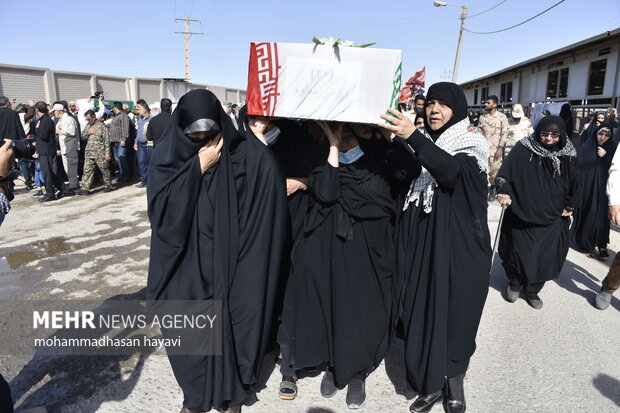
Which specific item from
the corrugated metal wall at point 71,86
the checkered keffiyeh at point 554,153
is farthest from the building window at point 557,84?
the corrugated metal wall at point 71,86

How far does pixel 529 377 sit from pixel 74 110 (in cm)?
1261

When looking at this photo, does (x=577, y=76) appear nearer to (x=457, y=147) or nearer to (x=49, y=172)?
(x=457, y=147)

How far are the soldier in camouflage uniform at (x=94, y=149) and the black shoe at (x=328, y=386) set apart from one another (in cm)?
750

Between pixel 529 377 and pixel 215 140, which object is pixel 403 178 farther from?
pixel 529 377

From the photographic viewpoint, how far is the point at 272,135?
2.72 m

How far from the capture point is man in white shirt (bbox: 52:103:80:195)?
8.35 m

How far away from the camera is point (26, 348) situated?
3125mm

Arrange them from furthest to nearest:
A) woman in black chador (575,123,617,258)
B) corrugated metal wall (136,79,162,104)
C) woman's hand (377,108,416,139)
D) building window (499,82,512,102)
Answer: building window (499,82,512,102)
corrugated metal wall (136,79,162,104)
woman in black chador (575,123,617,258)
woman's hand (377,108,416,139)

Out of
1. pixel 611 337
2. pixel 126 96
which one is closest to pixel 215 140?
pixel 611 337

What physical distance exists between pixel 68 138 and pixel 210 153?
7517mm

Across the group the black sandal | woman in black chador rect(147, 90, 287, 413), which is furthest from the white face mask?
the black sandal

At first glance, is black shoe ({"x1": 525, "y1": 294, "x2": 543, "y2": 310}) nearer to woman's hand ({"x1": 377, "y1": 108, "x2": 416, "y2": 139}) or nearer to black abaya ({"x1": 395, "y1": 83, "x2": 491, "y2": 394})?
black abaya ({"x1": 395, "y1": 83, "x2": 491, "y2": 394})

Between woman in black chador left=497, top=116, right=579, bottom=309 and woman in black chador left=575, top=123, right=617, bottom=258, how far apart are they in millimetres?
1512

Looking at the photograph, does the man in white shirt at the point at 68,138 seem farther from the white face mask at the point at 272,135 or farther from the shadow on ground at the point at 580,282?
the shadow on ground at the point at 580,282
